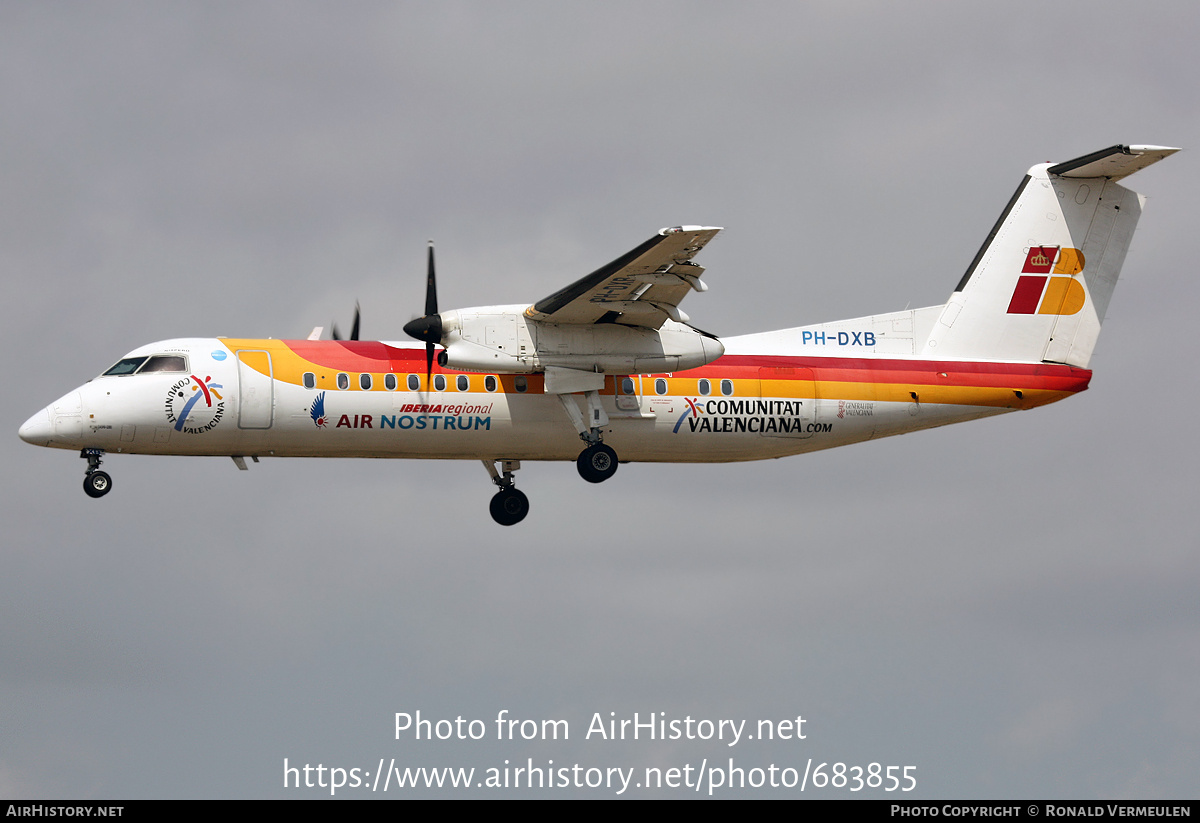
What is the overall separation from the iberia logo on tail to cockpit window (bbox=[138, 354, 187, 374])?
13.9m

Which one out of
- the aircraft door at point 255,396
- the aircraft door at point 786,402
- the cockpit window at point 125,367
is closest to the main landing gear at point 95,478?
the cockpit window at point 125,367

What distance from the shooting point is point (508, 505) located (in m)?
25.5

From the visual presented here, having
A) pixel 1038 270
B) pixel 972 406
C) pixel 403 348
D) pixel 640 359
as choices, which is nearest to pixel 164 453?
pixel 403 348

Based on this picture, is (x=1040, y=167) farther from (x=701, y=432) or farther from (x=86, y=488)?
(x=86, y=488)

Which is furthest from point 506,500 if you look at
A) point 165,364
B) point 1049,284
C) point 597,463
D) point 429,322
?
point 1049,284

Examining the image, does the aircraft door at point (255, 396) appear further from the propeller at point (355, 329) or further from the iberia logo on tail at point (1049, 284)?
the iberia logo on tail at point (1049, 284)

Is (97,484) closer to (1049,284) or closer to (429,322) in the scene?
(429,322)

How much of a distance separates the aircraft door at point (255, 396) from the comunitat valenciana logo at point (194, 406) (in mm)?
322

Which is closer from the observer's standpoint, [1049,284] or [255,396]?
[255,396]

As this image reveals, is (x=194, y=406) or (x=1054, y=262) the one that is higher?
(x=1054, y=262)

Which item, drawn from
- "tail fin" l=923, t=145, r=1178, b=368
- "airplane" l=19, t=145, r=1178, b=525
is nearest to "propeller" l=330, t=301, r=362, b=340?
"airplane" l=19, t=145, r=1178, b=525

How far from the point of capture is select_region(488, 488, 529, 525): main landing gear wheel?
1006 inches

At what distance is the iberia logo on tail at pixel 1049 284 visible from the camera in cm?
2583

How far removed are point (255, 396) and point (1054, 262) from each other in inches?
547
